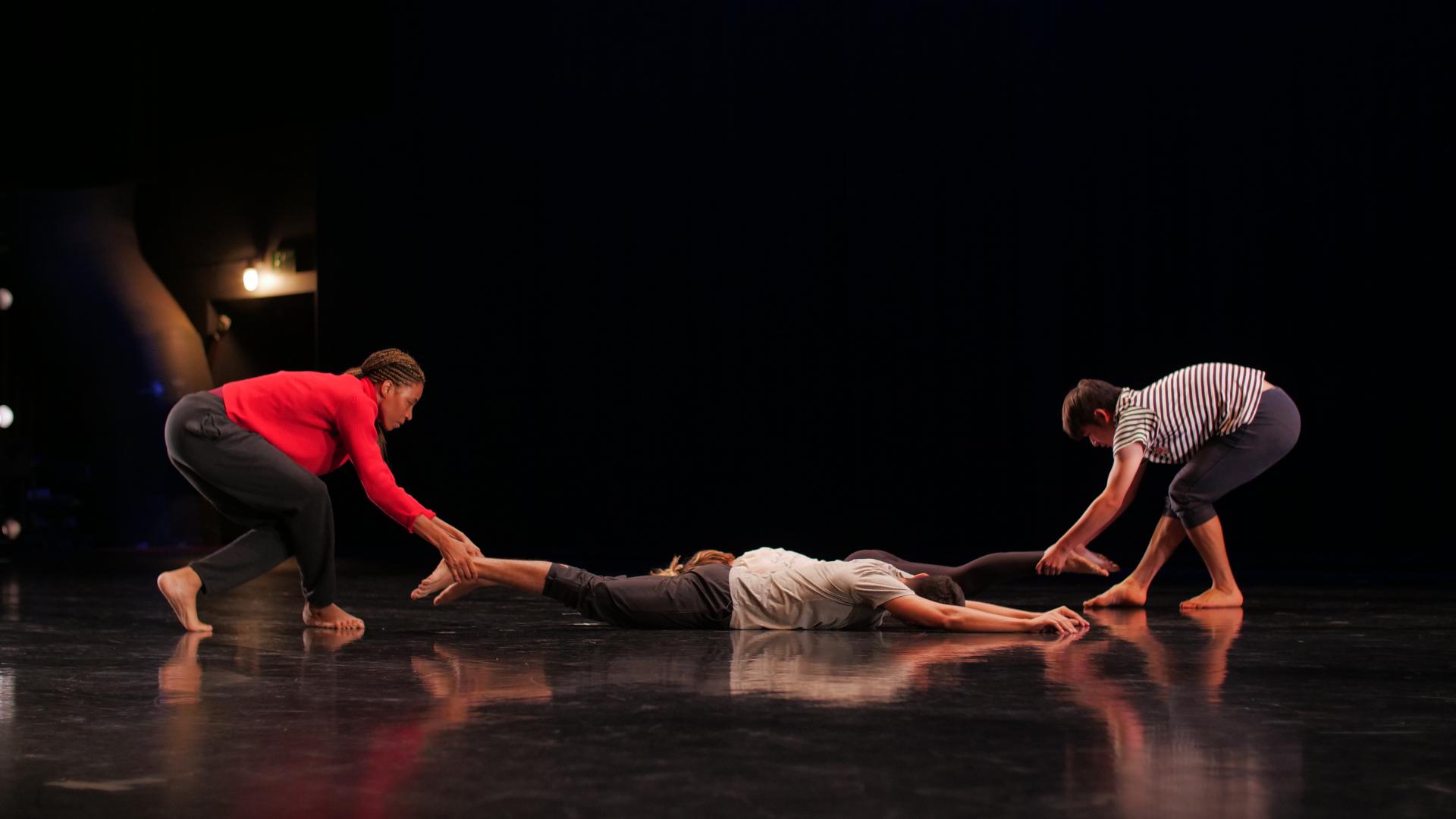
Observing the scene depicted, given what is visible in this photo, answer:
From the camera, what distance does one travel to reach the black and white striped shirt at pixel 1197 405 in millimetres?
3906

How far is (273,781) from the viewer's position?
59.6 inches

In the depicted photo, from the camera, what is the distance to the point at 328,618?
3.40 m

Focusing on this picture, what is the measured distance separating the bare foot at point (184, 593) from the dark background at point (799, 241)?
3.67 meters

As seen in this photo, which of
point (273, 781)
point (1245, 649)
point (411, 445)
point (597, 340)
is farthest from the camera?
point (411, 445)

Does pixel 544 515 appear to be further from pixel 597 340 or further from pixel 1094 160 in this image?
pixel 1094 160

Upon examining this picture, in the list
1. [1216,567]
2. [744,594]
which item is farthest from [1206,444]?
[744,594]

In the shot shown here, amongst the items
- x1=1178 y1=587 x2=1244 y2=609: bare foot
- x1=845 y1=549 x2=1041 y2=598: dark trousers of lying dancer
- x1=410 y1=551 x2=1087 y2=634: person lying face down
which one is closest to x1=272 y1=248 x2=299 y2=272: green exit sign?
x1=410 y1=551 x2=1087 y2=634: person lying face down

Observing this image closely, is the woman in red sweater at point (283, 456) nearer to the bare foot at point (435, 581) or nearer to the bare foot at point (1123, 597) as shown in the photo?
the bare foot at point (435, 581)

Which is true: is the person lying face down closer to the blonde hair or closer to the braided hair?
the blonde hair

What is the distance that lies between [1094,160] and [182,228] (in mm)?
6092

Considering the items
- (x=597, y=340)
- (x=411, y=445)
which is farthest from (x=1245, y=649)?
(x=411, y=445)

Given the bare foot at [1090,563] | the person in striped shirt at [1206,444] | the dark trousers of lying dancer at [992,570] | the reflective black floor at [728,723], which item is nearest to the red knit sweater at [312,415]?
the reflective black floor at [728,723]

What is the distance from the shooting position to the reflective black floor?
4.71 ft

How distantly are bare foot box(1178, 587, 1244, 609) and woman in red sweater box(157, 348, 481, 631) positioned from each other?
86.5 inches
